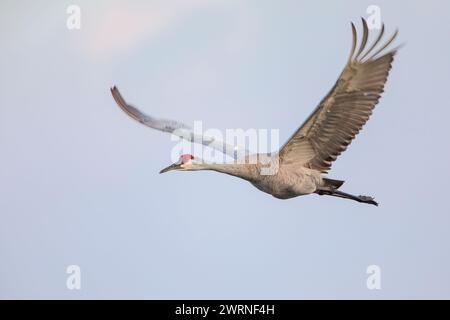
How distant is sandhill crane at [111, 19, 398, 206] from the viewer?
1639cm

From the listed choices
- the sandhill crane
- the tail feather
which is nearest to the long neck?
the sandhill crane

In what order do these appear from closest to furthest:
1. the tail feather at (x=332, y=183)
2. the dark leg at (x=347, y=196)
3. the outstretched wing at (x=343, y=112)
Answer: the outstretched wing at (x=343, y=112) < the tail feather at (x=332, y=183) < the dark leg at (x=347, y=196)

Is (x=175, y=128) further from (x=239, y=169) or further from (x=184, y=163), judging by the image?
(x=239, y=169)

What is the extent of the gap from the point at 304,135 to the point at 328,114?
0.50m

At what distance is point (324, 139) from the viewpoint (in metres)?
17.2

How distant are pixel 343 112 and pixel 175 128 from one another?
125 inches

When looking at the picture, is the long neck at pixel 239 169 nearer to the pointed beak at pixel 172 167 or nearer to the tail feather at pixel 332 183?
the pointed beak at pixel 172 167

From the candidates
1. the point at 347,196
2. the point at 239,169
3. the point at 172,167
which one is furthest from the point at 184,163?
the point at 347,196

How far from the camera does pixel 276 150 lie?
17391mm

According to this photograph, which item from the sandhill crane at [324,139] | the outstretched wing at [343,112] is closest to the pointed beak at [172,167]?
the sandhill crane at [324,139]

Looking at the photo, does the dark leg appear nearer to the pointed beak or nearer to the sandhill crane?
the sandhill crane

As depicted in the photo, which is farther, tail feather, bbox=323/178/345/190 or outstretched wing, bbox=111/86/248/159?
outstretched wing, bbox=111/86/248/159

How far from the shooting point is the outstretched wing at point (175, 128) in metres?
18.2

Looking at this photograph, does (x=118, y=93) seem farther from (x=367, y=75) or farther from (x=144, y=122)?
(x=367, y=75)
